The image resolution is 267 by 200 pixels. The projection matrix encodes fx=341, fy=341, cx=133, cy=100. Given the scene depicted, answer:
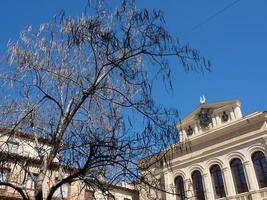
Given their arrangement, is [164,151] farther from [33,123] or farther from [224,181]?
[224,181]

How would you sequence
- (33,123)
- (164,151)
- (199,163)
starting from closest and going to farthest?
(164,151), (33,123), (199,163)

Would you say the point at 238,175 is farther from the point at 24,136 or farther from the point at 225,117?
the point at 24,136

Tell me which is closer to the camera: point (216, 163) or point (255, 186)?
point (255, 186)

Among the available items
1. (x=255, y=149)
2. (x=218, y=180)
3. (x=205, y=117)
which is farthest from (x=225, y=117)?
(x=218, y=180)

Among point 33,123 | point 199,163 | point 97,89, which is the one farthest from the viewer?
point 199,163

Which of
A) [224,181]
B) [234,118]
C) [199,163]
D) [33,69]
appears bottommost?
[33,69]

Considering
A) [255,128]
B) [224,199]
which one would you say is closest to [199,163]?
[224,199]

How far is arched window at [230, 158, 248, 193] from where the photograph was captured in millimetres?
24125

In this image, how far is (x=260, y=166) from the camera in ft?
77.7

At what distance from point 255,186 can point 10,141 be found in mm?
20040

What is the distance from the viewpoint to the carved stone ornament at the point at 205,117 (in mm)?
28156

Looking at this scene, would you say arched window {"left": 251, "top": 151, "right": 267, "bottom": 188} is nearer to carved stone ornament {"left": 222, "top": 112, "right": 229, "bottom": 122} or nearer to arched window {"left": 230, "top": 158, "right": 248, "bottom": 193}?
arched window {"left": 230, "top": 158, "right": 248, "bottom": 193}

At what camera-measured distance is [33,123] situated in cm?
712

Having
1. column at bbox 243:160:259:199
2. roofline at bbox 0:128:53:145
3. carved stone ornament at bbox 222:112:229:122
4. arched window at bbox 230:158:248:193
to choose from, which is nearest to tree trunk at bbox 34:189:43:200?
roofline at bbox 0:128:53:145
